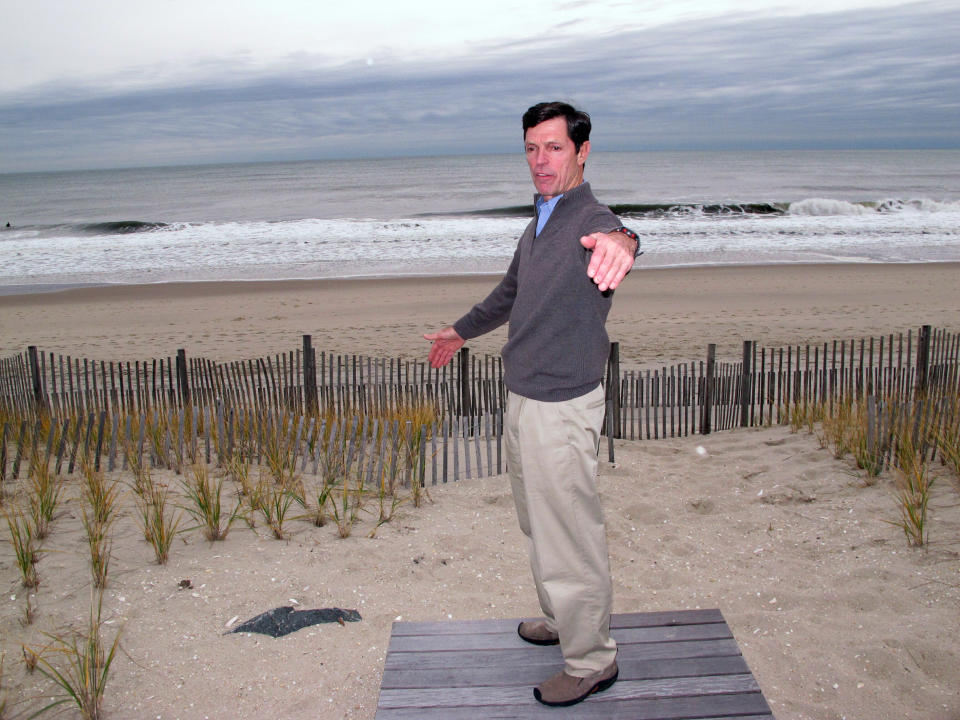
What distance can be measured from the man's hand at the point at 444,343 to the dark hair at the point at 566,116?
34.5 inches

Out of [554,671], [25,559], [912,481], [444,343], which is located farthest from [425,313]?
[554,671]

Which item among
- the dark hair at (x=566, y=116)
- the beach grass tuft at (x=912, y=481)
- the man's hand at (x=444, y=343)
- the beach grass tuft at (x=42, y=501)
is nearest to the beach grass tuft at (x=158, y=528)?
the beach grass tuft at (x=42, y=501)

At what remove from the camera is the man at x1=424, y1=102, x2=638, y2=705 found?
208 centimetres

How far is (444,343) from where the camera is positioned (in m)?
2.87

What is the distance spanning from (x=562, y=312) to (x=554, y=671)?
3.87 ft

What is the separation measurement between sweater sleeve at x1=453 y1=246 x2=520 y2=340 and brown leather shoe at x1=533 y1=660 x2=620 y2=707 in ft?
3.62

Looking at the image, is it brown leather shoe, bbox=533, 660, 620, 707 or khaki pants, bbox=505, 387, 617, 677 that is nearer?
khaki pants, bbox=505, 387, 617, 677

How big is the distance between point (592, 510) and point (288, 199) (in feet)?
135

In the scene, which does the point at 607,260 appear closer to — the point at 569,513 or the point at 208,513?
the point at 569,513

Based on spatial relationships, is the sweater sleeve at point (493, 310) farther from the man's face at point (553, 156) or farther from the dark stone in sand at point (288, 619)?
the dark stone in sand at point (288, 619)

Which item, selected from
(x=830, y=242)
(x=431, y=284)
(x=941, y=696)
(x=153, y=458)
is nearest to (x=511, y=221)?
(x=830, y=242)

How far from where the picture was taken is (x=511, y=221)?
29.0 metres

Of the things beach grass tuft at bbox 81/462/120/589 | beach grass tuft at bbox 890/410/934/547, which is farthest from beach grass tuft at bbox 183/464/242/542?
beach grass tuft at bbox 890/410/934/547

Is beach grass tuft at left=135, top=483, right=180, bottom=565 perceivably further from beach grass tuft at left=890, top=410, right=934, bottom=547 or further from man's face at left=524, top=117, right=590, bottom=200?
beach grass tuft at left=890, top=410, right=934, bottom=547
